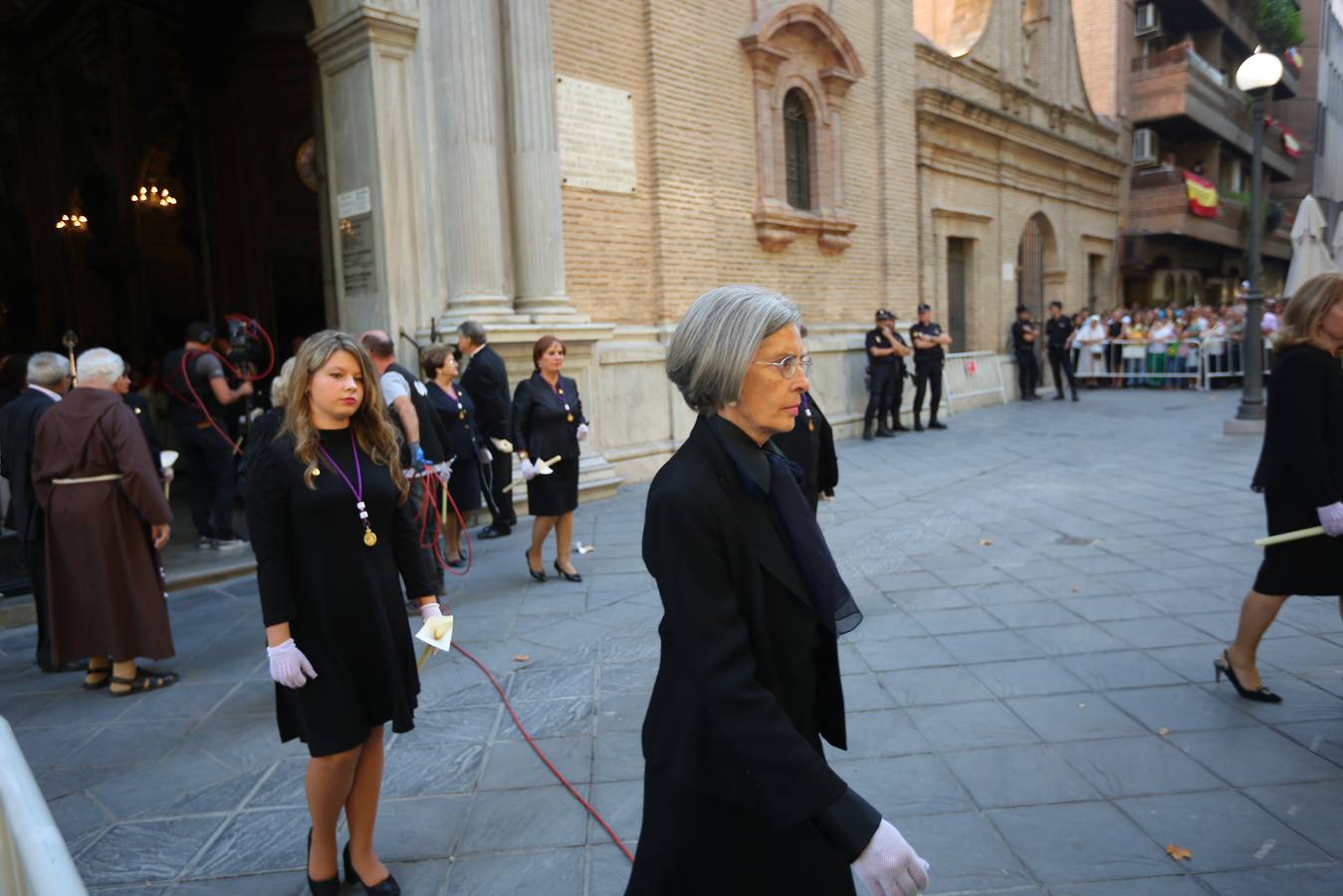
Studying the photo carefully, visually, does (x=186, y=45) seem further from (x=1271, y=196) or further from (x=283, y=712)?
(x=1271, y=196)

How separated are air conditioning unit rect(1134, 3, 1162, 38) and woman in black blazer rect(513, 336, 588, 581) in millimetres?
27351

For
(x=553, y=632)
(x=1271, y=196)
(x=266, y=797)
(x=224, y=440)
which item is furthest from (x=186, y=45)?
(x=1271, y=196)

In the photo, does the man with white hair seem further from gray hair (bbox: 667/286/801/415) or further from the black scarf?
the black scarf

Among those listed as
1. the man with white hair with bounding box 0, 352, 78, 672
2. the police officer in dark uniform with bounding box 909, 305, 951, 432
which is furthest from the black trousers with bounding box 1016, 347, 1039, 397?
the man with white hair with bounding box 0, 352, 78, 672

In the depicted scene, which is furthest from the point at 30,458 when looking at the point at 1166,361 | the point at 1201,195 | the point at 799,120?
the point at 1201,195

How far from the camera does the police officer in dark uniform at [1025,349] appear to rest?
19.2m

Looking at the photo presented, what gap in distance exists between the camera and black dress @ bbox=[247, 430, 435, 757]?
9.18 ft

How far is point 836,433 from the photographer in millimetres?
14656

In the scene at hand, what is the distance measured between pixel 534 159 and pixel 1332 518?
25.9 ft

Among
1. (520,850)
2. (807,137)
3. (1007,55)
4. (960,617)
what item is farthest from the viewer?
(1007,55)

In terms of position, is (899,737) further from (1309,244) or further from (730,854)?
(1309,244)

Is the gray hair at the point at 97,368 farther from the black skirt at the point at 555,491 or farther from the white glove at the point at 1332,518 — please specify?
the white glove at the point at 1332,518

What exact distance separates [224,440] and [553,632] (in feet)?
13.9

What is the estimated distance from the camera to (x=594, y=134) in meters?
10.6
